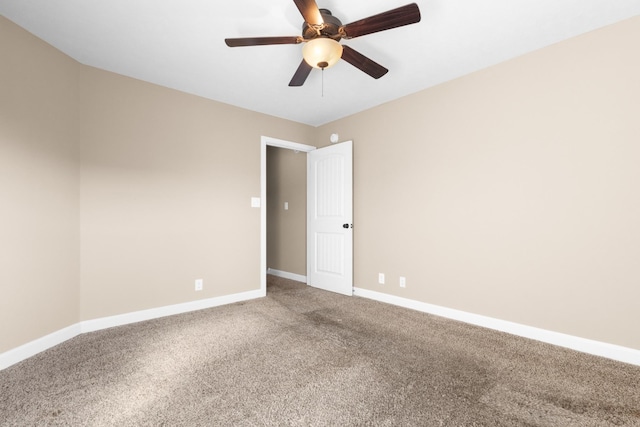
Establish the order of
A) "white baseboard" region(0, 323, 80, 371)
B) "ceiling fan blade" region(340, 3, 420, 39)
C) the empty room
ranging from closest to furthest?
1. "ceiling fan blade" region(340, 3, 420, 39)
2. the empty room
3. "white baseboard" region(0, 323, 80, 371)

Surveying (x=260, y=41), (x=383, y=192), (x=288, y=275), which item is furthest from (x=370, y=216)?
(x=260, y=41)

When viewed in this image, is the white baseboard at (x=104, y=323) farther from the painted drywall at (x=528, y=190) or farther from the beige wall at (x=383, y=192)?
the painted drywall at (x=528, y=190)

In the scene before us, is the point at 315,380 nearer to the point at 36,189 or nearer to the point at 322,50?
the point at 322,50

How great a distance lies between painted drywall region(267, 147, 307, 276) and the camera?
4836mm

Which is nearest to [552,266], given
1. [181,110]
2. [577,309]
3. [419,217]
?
[577,309]

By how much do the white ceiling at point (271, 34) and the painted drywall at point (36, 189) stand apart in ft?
0.78

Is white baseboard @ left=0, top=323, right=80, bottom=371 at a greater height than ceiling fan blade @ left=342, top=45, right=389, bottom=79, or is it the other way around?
ceiling fan blade @ left=342, top=45, right=389, bottom=79

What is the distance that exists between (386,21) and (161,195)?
8.94ft

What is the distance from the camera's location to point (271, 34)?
2.33 m

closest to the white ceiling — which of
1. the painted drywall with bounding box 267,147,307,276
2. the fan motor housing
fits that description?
the fan motor housing

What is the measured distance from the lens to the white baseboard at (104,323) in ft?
7.04

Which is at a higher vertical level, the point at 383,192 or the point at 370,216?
the point at 383,192

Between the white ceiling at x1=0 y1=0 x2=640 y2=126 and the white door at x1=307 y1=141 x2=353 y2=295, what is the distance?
116 cm

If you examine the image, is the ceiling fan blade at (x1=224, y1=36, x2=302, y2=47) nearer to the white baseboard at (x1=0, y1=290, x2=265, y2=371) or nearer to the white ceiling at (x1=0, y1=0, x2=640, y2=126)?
the white ceiling at (x1=0, y1=0, x2=640, y2=126)
